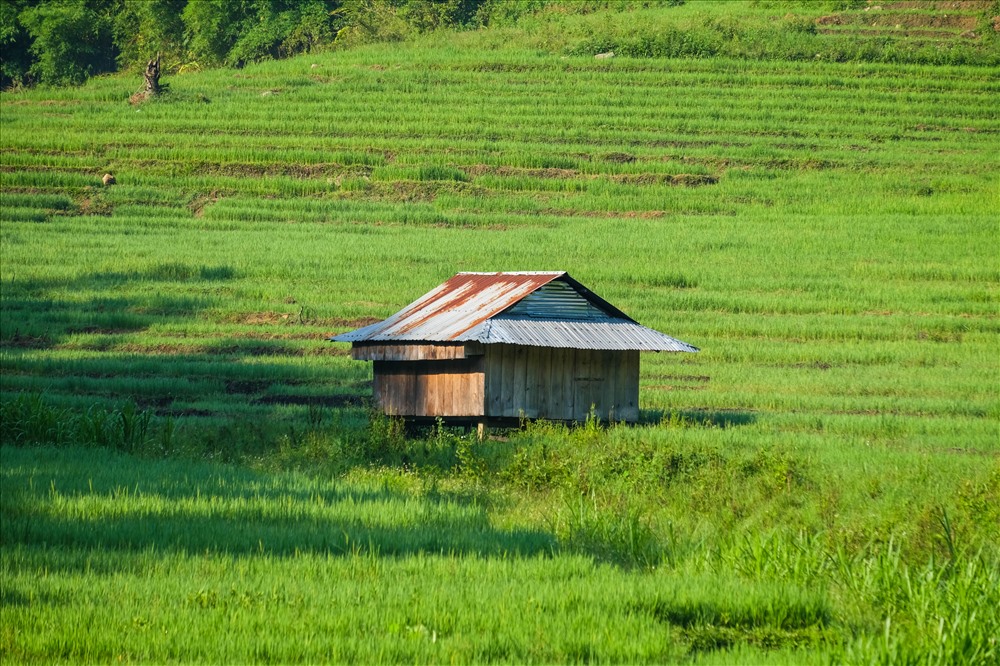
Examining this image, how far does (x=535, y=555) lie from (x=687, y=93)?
46.4 metres

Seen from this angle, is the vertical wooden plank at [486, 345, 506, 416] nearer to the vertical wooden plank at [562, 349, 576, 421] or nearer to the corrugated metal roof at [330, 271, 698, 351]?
the corrugated metal roof at [330, 271, 698, 351]

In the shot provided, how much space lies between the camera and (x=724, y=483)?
1675 cm

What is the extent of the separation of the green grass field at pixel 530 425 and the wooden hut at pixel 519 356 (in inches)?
33.9

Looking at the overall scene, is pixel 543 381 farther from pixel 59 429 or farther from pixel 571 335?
pixel 59 429

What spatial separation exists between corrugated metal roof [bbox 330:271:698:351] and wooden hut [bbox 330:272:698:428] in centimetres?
2

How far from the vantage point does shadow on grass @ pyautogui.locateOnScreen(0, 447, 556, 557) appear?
11.4m

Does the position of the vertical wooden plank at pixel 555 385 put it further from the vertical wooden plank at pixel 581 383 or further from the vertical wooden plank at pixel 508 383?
the vertical wooden plank at pixel 508 383

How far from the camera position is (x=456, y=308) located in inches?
952

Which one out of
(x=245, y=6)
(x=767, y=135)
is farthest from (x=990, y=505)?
(x=245, y=6)

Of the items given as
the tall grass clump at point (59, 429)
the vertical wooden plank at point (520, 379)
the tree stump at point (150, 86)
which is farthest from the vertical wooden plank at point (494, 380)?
the tree stump at point (150, 86)

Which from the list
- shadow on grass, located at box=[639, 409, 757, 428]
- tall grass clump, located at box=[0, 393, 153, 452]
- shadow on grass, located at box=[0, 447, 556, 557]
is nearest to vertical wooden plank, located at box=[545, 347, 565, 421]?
shadow on grass, located at box=[639, 409, 757, 428]

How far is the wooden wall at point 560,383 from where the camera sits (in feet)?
74.0

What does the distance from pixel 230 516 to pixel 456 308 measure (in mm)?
11855

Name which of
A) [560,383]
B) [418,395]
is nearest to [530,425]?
[560,383]
